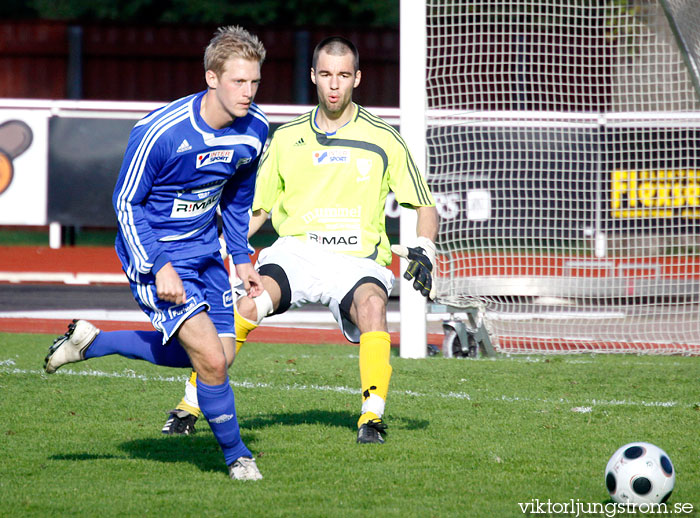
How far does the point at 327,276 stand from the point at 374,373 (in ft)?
2.08

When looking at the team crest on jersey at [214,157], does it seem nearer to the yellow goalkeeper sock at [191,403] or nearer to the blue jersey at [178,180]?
the blue jersey at [178,180]

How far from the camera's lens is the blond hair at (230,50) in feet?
14.5

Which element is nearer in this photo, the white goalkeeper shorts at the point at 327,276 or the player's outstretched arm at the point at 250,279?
the player's outstretched arm at the point at 250,279

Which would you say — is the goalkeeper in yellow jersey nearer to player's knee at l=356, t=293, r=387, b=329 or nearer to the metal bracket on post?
player's knee at l=356, t=293, r=387, b=329

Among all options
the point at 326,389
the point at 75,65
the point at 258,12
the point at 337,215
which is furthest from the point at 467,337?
the point at 258,12

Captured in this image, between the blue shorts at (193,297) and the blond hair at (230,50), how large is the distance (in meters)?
0.92

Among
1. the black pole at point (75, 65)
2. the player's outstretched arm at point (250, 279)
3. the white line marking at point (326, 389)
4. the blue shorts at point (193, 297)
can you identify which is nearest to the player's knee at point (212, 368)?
the blue shorts at point (193, 297)

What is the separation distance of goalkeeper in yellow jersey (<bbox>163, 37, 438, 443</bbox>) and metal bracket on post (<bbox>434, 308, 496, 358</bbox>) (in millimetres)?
3169

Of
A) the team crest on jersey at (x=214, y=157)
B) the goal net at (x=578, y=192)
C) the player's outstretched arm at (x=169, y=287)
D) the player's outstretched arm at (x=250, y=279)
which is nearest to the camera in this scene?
the player's outstretched arm at (x=169, y=287)

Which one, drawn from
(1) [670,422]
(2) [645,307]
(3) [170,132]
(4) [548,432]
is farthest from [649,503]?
(2) [645,307]

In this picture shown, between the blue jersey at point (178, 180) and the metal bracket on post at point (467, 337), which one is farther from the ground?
the blue jersey at point (178, 180)

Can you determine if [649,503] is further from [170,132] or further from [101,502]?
[170,132]

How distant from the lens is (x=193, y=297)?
4539 mm

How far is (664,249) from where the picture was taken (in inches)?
412
